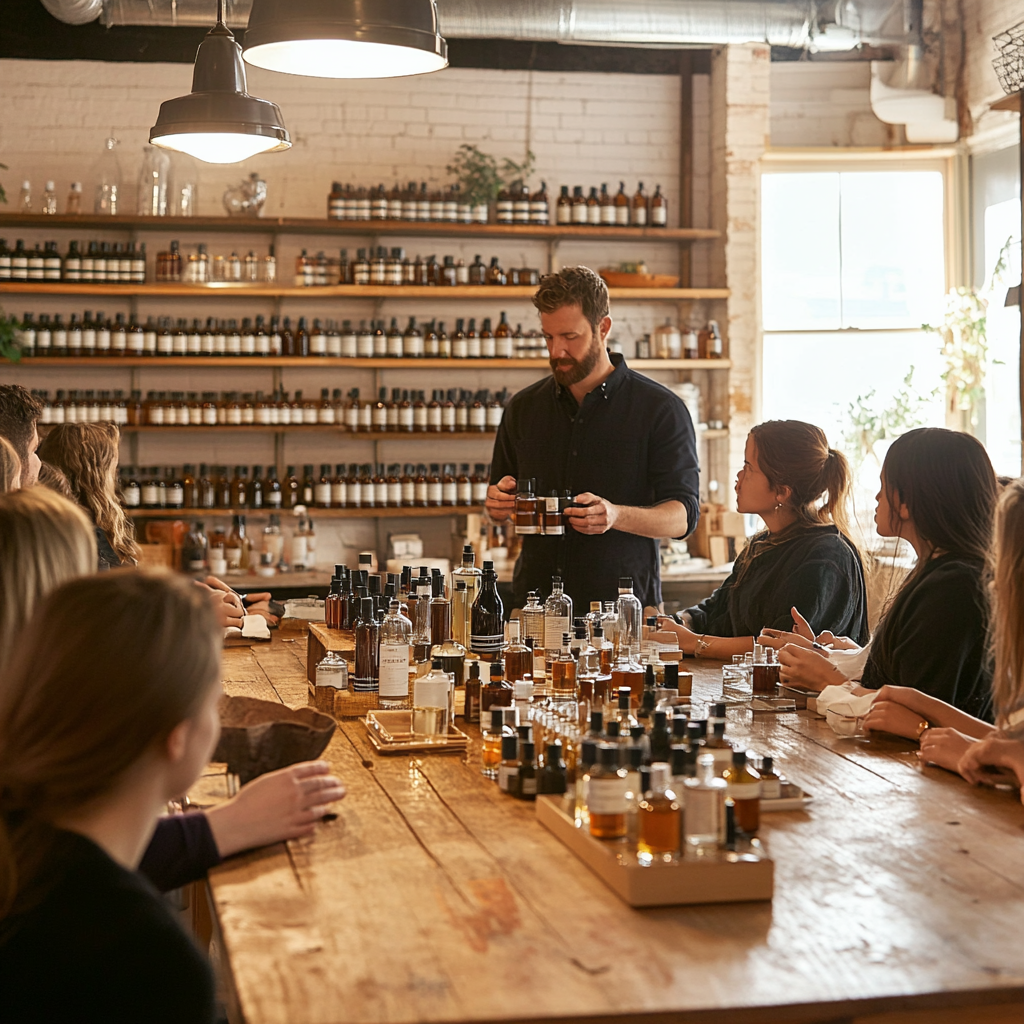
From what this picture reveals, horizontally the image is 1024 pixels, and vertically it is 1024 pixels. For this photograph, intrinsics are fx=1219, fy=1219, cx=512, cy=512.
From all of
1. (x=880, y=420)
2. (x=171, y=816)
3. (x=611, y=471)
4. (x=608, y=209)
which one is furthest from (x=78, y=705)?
(x=880, y=420)

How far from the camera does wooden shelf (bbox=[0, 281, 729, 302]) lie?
6.11 m

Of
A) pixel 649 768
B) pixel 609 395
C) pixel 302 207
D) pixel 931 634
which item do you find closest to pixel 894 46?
pixel 302 207

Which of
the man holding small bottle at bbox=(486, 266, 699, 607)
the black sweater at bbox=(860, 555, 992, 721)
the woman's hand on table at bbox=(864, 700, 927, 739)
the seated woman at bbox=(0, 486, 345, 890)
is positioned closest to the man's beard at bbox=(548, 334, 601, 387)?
the man holding small bottle at bbox=(486, 266, 699, 607)

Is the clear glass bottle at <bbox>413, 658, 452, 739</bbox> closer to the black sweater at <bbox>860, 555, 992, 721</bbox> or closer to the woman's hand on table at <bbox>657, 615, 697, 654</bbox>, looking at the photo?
the black sweater at <bbox>860, 555, 992, 721</bbox>

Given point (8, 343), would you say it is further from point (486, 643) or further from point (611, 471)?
point (486, 643)

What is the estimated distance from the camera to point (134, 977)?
118 cm

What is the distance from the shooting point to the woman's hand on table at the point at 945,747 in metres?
2.18

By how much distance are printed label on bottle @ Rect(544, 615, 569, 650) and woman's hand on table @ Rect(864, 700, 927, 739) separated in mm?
797

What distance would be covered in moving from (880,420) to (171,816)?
5403 mm

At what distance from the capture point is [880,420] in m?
6.50

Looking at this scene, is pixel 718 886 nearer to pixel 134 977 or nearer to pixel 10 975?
pixel 134 977

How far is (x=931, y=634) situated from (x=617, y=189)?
4.73 meters

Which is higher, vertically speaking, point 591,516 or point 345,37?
point 345,37

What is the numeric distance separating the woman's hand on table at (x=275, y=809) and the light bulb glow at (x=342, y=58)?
153cm
